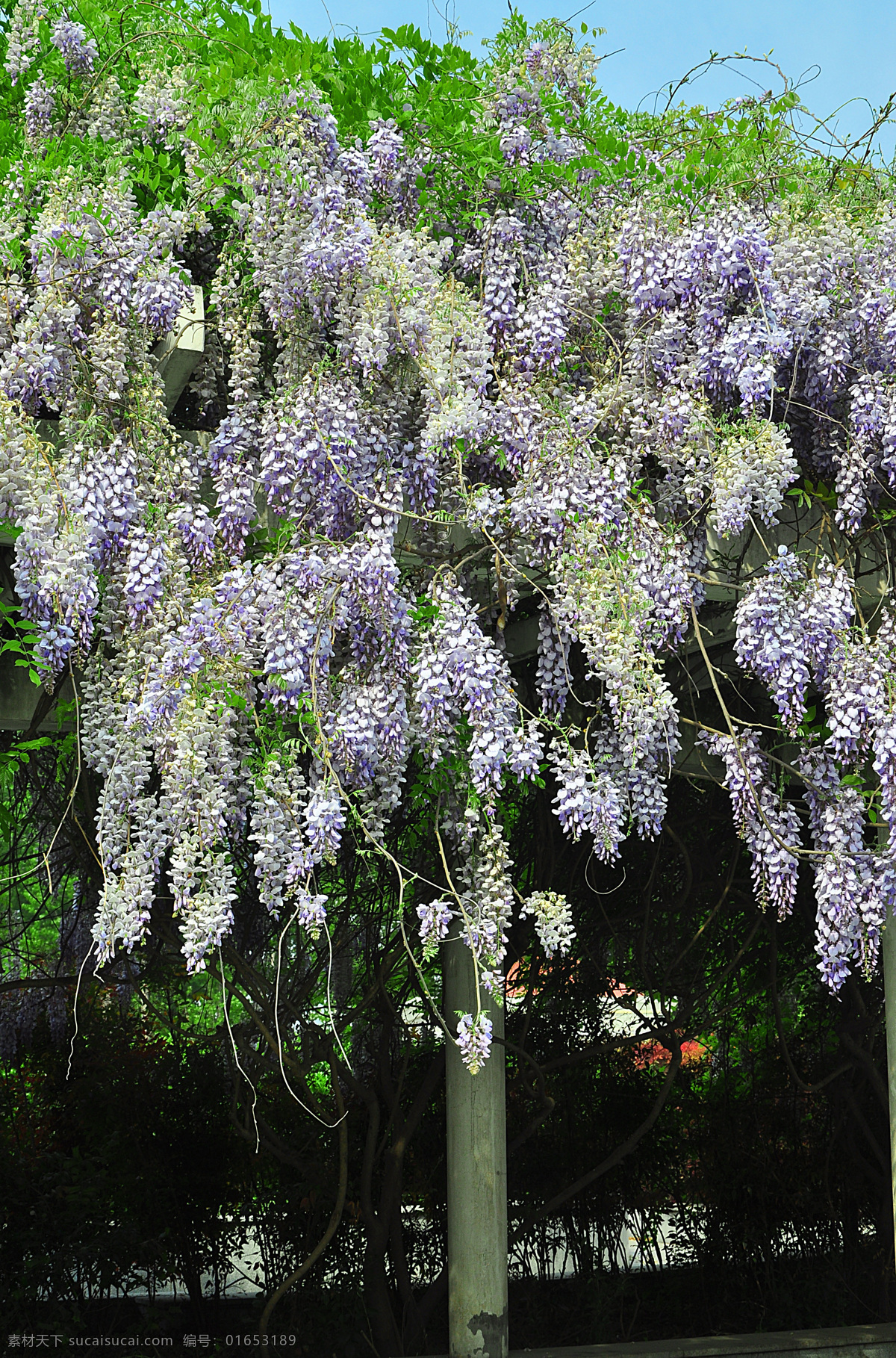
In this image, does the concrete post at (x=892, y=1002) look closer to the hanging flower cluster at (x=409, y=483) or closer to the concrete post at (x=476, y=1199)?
the hanging flower cluster at (x=409, y=483)

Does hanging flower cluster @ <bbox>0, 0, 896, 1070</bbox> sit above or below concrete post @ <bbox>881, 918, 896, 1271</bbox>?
above

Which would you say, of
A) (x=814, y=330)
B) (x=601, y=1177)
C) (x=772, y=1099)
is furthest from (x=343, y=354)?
(x=772, y=1099)

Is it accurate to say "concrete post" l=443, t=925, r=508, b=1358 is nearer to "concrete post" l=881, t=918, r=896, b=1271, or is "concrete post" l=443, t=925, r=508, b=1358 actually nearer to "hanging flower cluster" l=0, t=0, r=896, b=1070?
"hanging flower cluster" l=0, t=0, r=896, b=1070

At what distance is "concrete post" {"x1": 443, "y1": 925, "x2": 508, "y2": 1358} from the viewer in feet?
11.8

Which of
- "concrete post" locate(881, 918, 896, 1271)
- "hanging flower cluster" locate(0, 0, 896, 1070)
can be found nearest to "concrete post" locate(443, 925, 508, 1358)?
"hanging flower cluster" locate(0, 0, 896, 1070)

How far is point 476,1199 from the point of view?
144 inches

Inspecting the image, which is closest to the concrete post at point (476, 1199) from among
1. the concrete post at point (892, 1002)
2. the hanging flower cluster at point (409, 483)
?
the hanging flower cluster at point (409, 483)

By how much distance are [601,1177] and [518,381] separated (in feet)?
15.3

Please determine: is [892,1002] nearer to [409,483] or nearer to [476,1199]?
[476,1199]

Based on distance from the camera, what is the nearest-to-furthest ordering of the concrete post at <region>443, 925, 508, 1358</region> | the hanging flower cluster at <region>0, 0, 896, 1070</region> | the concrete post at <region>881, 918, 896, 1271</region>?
the hanging flower cluster at <region>0, 0, 896, 1070</region> < the concrete post at <region>443, 925, 508, 1358</region> < the concrete post at <region>881, 918, 896, 1271</region>

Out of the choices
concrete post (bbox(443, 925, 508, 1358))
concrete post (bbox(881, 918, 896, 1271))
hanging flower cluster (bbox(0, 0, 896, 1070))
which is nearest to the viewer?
hanging flower cluster (bbox(0, 0, 896, 1070))

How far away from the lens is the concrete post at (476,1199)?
360 cm

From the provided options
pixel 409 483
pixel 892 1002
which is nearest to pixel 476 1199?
pixel 892 1002

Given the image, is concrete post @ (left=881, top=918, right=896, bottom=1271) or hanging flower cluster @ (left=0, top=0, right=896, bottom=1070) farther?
concrete post @ (left=881, top=918, right=896, bottom=1271)
